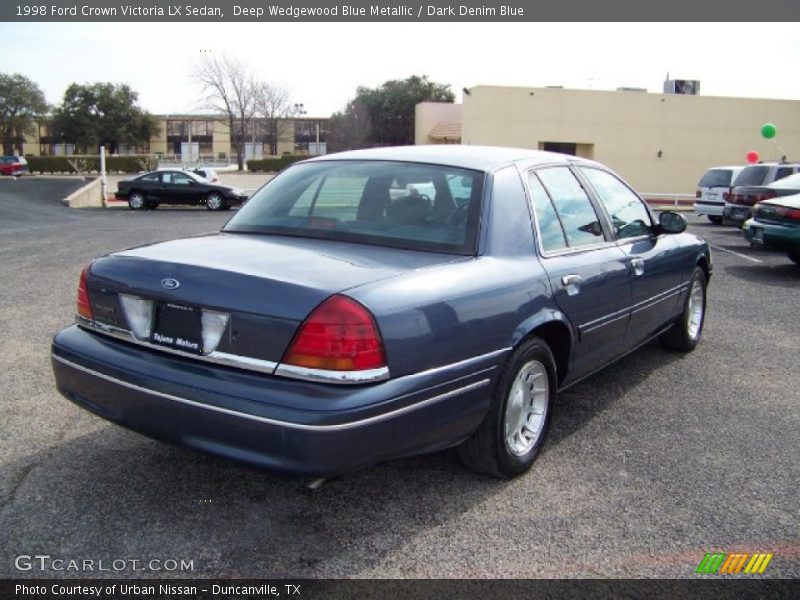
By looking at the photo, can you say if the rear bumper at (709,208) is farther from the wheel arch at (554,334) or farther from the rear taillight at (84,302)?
the rear taillight at (84,302)

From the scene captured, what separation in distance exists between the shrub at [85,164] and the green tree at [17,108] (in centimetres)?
1698

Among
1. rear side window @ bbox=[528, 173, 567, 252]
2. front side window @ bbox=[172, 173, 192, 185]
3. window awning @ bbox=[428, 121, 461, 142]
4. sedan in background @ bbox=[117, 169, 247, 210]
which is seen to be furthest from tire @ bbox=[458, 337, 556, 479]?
window awning @ bbox=[428, 121, 461, 142]

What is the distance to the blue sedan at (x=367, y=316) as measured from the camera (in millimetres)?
2744

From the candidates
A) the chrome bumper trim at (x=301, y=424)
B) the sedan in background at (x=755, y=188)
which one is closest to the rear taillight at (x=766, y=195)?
the sedan in background at (x=755, y=188)

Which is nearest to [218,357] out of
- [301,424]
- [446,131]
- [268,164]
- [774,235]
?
[301,424]

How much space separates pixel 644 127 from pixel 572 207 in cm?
3528

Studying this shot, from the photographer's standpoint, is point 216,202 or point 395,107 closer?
point 216,202

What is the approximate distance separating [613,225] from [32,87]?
245ft

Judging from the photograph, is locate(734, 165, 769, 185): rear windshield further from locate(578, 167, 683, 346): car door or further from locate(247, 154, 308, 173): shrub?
locate(247, 154, 308, 173): shrub

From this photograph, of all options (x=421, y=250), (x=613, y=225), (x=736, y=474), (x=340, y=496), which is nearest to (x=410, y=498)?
(x=340, y=496)

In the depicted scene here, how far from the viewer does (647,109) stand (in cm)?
3675

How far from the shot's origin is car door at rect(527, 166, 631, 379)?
386 cm

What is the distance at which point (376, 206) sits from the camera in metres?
3.79

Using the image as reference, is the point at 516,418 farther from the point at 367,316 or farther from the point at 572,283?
the point at 367,316
